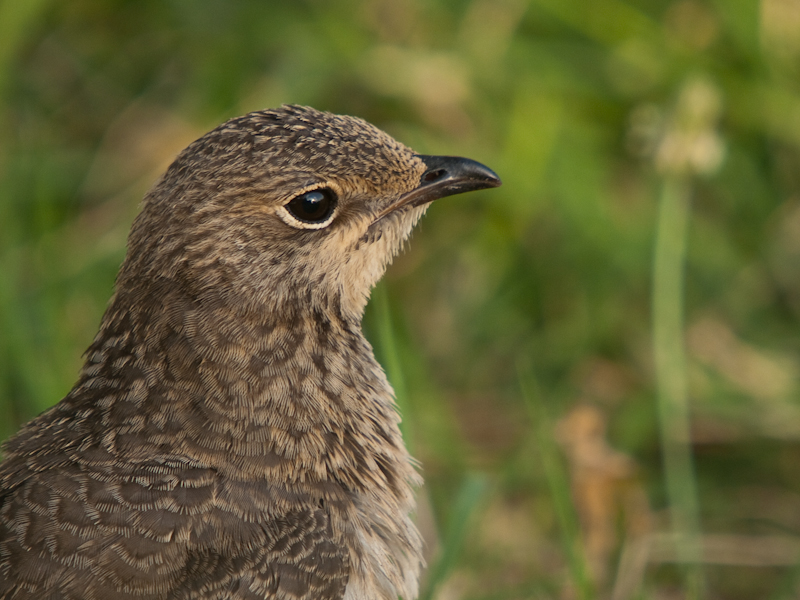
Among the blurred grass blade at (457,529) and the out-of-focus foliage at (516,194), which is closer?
the blurred grass blade at (457,529)

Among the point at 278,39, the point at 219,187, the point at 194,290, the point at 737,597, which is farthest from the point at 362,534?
the point at 278,39

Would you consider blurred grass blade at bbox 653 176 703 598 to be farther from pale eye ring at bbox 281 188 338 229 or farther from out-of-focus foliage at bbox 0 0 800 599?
pale eye ring at bbox 281 188 338 229

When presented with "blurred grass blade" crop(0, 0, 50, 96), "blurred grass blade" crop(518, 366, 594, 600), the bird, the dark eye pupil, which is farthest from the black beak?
"blurred grass blade" crop(0, 0, 50, 96)

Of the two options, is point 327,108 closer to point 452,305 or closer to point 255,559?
point 452,305

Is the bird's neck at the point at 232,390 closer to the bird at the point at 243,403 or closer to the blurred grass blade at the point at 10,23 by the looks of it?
the bird at the point at 243,403

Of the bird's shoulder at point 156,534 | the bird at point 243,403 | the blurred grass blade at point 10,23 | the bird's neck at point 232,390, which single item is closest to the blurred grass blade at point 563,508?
the bird at point 243,403

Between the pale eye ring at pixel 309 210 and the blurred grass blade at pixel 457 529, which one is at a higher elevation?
the pale eye ring at pixel 309 210

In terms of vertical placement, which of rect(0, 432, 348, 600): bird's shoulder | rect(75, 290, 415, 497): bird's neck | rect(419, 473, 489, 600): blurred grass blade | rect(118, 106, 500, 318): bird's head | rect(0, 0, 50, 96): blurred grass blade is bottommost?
rect(419, 473, 489, 600): blurred grass blade
